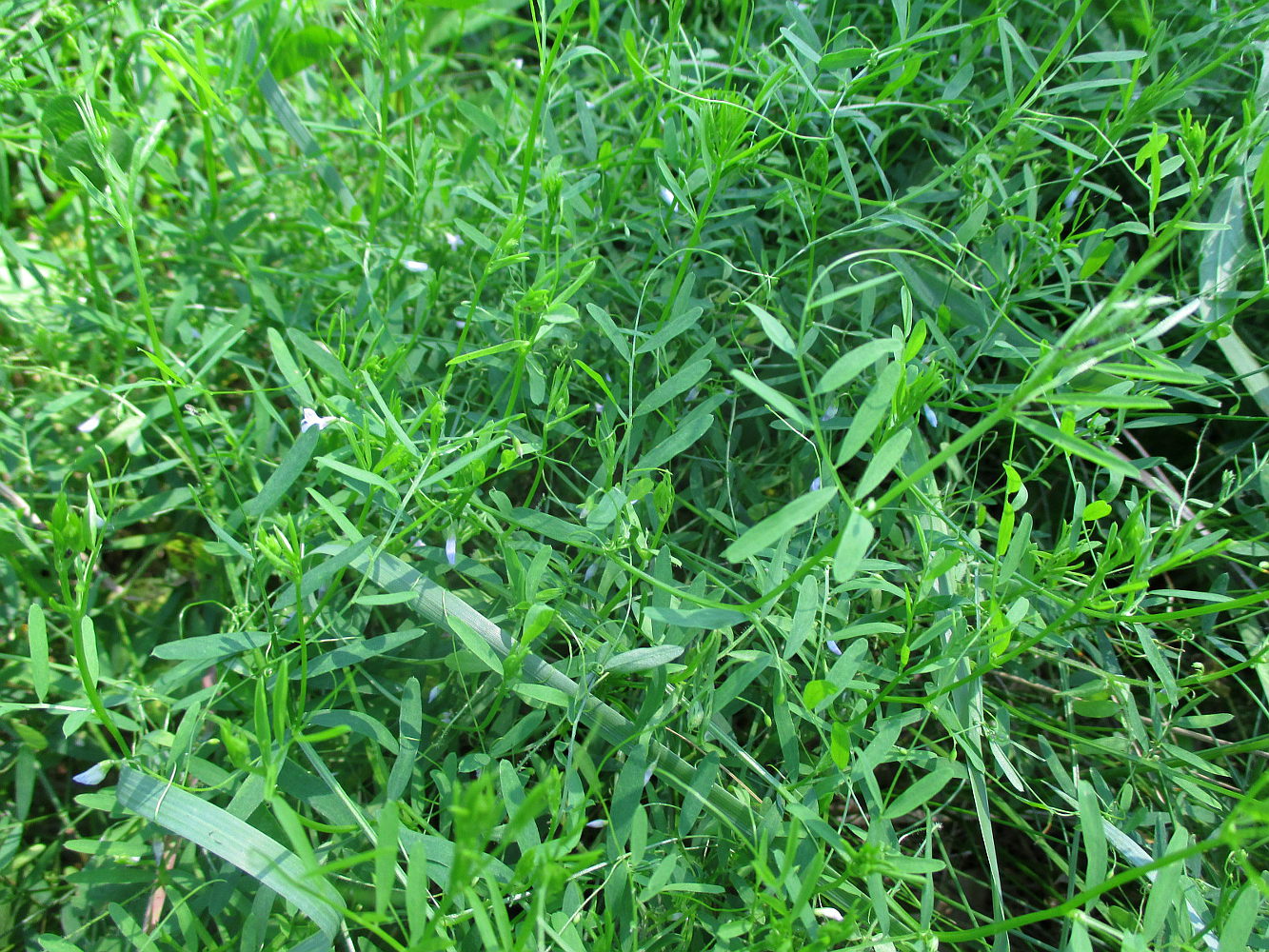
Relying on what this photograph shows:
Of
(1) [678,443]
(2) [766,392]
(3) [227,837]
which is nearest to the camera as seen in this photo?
(2) [766,392]

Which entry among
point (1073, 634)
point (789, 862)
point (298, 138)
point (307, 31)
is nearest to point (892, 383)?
point (789, 862)

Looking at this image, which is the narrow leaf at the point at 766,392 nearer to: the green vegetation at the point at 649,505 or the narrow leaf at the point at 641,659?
the green vegetation at the point at 649,505

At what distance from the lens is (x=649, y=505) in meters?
1.02

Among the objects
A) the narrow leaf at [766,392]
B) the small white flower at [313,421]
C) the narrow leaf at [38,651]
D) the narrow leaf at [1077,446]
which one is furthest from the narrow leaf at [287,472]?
the narrow leaf at [1077,446]

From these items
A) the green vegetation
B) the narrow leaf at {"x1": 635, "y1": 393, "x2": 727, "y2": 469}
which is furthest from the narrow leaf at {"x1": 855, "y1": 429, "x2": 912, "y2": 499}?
the narrow leaf at {"x1": 635, "y1": 393, "x2": 727, "y2": 469}

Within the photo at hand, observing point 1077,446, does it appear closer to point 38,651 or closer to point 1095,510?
point 1095,510

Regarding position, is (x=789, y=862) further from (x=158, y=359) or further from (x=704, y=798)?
(x=158, y=359)

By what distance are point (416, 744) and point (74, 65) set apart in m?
1.40

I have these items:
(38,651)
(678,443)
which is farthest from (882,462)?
(38,651)

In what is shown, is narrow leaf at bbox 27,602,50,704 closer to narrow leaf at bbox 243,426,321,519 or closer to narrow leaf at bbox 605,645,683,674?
narrow leaf at bbox 243,426,321,519

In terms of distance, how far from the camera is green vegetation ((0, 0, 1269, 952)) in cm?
86

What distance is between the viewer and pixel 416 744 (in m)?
0.92

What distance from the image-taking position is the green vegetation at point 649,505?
0.86 metres

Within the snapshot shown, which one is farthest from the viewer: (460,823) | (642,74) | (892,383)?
(642,74)
